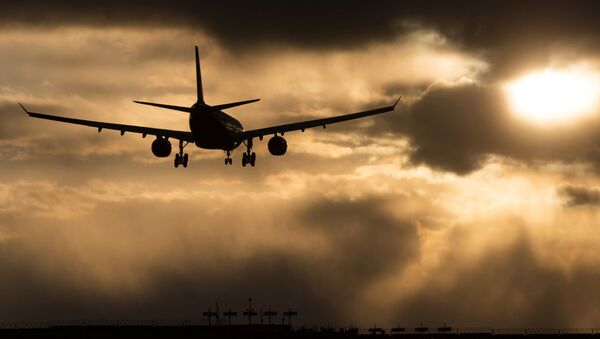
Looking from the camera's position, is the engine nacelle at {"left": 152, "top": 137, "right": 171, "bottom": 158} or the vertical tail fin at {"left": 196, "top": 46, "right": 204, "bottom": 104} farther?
the vertical tail fin at {"left": 196, "top": 46, "right": 204, "bottom": 104}

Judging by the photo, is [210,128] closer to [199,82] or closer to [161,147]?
[161,147]

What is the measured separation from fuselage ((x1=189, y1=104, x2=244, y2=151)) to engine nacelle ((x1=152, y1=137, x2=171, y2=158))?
11.8 feet

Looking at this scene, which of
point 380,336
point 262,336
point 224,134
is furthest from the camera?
point 380,336

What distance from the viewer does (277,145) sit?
11131 cm

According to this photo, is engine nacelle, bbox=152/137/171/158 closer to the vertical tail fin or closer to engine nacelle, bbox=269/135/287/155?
the vertical tail fin

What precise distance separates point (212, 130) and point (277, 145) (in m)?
10.0

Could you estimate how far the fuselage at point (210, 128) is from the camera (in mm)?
103188

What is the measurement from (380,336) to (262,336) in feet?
80.8

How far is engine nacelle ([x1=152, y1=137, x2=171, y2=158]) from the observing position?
106562 millimetres

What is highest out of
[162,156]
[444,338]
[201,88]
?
[201,88]

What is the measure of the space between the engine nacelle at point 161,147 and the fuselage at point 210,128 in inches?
142

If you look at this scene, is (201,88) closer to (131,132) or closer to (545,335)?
Result: (131,132)

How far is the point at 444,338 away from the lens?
18112 centimetres

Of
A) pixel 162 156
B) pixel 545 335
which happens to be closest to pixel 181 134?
pixel 162 156
